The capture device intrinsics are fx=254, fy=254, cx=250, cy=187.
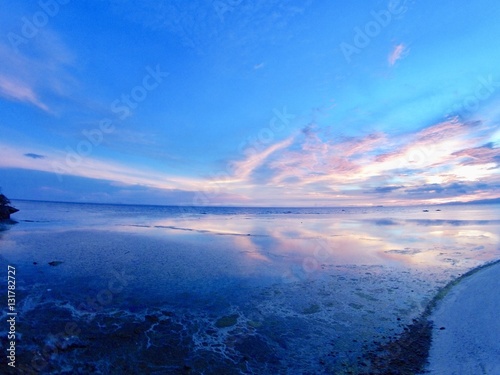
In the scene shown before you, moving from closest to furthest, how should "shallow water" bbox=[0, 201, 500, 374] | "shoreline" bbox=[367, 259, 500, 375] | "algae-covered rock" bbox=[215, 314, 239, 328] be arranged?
"shoreline" bbox=[367, 259, 500, 375] → "shallow water" bbox=[0, 201, 500, 374] → "algae-covered rock" bbox=[215, 314, 239, 328]

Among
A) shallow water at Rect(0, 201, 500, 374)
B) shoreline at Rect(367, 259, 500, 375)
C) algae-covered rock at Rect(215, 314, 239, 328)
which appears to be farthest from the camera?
algae-covered rock at Rect(215, 314, 239, 328)

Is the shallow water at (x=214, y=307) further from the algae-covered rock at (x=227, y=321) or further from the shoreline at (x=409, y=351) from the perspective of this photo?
the shoreline at (x=409, y=351)

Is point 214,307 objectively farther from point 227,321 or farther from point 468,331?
point 468,331

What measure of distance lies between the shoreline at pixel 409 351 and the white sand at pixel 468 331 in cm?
19

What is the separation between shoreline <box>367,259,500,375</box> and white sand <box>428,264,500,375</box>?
191 mm

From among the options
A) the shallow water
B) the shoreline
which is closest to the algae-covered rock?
the shallow water

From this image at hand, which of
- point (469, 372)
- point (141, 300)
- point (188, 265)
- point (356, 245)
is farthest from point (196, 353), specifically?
point (356, 245)

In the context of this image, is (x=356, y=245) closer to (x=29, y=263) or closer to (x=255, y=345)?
(x=255, y=345)

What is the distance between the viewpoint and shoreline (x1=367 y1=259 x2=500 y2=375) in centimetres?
917

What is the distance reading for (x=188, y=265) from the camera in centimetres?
2306

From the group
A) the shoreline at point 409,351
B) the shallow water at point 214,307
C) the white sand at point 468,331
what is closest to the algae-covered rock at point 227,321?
the shallow water at point 214,307

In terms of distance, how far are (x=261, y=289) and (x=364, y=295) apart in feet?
21.7

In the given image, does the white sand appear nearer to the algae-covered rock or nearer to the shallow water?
the shallow water

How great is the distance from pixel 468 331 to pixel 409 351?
312cm
